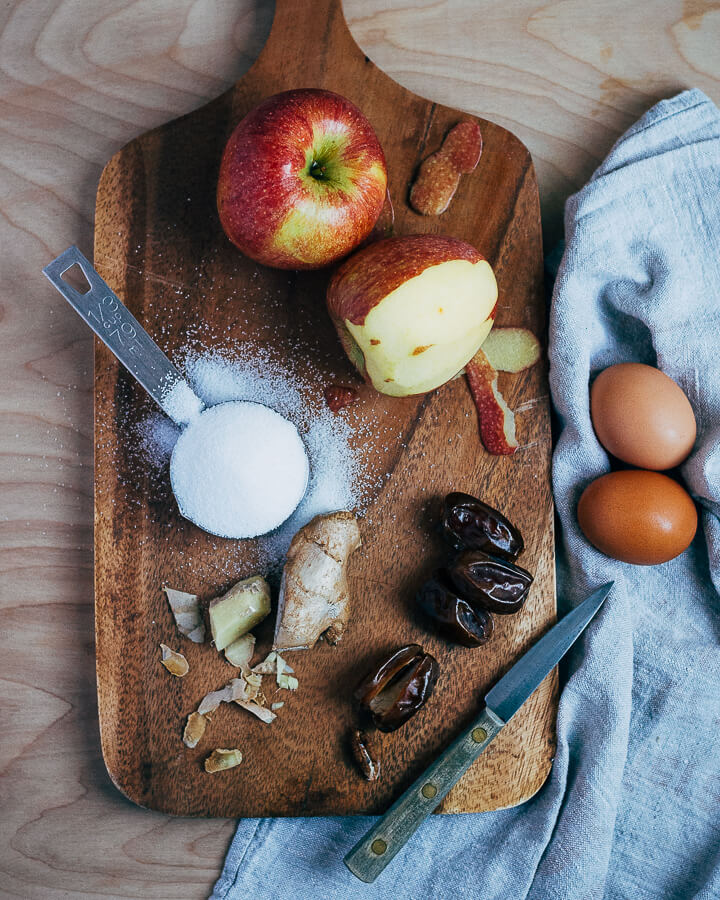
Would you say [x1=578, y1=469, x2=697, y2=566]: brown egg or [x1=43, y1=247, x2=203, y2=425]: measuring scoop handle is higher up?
[x1=578, y1=469, x2=697, y2=566]: brown egg

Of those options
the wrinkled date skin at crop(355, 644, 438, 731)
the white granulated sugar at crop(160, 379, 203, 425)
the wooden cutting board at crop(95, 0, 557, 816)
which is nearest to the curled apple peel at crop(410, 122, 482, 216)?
the wooden cutting board at crop(95, 0, 557, 816)

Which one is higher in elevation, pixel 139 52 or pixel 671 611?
pixel 139 52

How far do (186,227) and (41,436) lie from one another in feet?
1.27

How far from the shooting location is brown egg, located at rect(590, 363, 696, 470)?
983mm

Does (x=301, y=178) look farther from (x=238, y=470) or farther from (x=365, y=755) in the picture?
(x=365, y=755)

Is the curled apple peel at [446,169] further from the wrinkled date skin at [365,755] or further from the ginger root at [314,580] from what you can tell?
the wrinkled date skin at [365,755]

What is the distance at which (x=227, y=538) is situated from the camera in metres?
1.05

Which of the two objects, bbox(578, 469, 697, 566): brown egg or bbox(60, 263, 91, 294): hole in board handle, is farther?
bbox(60, 263, 91, 294): hole in board handle

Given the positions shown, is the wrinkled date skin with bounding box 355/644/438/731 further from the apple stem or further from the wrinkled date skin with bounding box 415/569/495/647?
the apple stem

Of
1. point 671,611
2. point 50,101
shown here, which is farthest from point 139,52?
point 671,611

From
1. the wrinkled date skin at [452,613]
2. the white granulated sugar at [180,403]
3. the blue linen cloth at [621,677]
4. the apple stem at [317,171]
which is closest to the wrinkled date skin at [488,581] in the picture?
the wrinkled date skin at [452,613]

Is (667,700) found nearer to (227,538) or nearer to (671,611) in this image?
(671,611)

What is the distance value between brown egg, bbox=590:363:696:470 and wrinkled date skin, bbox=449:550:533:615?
229 millimetres

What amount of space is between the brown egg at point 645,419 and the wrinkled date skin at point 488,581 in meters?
0.23
